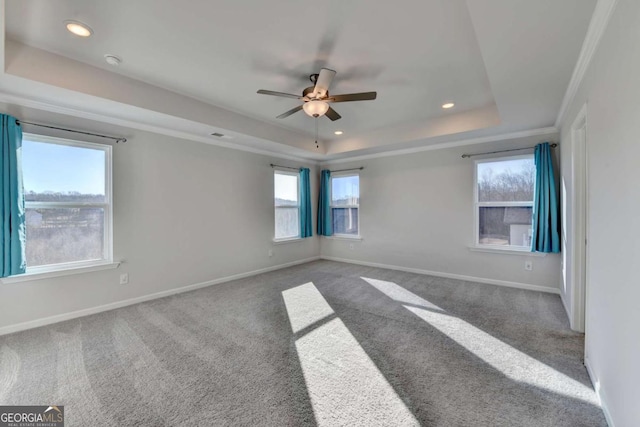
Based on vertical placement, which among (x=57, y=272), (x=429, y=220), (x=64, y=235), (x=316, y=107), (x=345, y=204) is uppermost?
(x=316, y=107)

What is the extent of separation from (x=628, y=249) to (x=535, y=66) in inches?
69.6

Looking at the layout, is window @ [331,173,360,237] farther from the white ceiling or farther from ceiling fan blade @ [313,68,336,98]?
ceiling fan blade @ [313,68,336,98]

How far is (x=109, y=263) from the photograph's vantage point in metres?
3.39

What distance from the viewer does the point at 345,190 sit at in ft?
20.4

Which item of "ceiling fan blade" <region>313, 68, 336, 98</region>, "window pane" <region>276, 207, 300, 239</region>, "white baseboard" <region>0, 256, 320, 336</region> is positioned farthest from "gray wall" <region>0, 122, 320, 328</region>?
"ceiling fan blade" <region>313, 68, 336, 98</region>

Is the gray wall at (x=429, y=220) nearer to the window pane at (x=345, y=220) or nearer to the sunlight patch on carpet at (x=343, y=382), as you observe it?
the window pane at (x=345, y=220)

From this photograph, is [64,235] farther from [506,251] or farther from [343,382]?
[506,251]

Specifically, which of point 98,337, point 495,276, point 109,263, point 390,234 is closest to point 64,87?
point 109,263

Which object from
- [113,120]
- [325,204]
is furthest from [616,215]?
[325,204]

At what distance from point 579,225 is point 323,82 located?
293 centimetres

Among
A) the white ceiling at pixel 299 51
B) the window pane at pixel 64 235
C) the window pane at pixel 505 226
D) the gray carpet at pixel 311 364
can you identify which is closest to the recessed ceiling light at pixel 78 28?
the white ceiling at pixel 299 51

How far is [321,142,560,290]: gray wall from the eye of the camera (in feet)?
14.0

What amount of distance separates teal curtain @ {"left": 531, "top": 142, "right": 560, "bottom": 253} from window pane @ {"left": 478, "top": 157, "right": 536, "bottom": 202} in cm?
25

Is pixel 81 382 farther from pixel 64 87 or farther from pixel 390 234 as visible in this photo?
pixel 390 234
